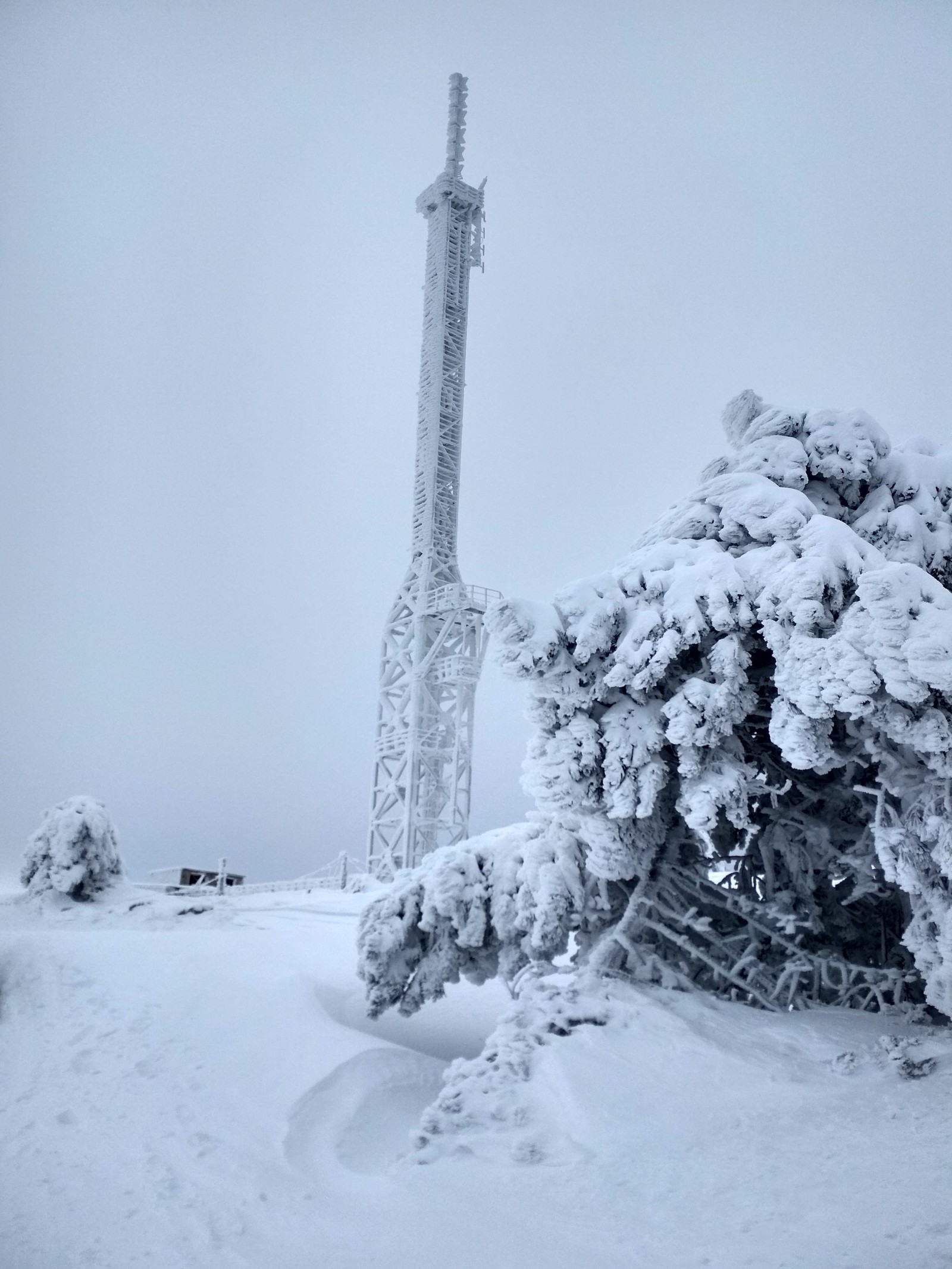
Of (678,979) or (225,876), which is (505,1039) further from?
(225,876)

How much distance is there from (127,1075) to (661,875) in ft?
16.2

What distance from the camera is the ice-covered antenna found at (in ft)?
80.1

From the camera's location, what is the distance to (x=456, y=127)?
969 inches

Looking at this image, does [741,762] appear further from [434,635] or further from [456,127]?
[456,127]

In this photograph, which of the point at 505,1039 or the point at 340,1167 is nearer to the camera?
the point at 340,1167

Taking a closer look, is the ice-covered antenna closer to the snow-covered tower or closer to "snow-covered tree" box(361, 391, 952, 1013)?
the snow-covered tower

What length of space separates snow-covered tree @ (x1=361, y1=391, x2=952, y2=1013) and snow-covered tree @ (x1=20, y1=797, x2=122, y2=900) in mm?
7616

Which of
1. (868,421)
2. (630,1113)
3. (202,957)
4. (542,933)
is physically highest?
(868,421)

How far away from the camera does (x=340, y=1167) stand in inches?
233

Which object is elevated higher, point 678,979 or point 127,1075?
point 678,979

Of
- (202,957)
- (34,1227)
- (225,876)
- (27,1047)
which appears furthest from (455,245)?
(34,1227)

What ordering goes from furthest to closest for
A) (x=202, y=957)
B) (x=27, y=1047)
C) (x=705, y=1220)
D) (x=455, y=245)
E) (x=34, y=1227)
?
(x=455, y=245), (x=202, y=957), (x=27, y=1047), (x=34, y=1227), (x=705, y=1220)

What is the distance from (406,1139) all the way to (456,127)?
25.9m

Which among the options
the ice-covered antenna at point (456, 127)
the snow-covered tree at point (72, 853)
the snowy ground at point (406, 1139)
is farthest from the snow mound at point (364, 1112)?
the ice-covered antenna at point (456, 127)
